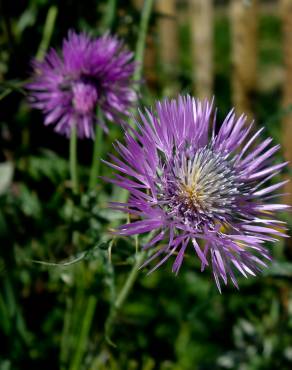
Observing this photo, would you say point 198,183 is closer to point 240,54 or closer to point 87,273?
point 87,273

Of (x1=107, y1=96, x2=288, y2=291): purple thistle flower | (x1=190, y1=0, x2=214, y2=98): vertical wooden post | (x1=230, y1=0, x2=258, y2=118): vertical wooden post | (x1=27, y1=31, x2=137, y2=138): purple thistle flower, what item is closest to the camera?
(x1=107, y1=96, x2=288, y2=291): purple thistle flower

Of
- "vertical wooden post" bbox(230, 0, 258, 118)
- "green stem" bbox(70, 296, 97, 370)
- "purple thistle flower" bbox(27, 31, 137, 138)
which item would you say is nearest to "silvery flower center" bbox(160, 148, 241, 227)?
"purple thistle flower" bbox(27, 31, 137, 138)

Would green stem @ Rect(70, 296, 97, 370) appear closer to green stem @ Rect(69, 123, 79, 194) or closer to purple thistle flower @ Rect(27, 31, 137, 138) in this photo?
green stem @ Rect(69, 123, 79, 194)

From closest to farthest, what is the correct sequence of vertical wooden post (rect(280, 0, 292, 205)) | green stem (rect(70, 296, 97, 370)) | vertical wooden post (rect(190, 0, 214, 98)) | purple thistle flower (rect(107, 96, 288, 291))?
1. purple thistle flower (rect(107, 96, 288, 291))
2. green stem (rect(70, 296, 97, 370))
3. vertical wooden post (rect(280, 0, 292, 205))
4. vertical wooden post (rect(190, 0, 214, 98))

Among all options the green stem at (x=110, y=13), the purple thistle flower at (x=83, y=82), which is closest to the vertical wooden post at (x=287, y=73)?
the green stem at (x=110, y=13)

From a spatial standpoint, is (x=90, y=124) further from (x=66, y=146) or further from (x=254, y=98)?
(x=254, y=98)

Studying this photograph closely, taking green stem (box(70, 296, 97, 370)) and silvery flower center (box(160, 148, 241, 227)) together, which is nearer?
silvery flower center (box(160, 148, 241, 227))

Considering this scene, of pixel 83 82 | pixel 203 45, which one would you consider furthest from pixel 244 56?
pixel 83 82

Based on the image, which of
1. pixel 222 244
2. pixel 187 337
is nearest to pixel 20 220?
pixel 187 337
